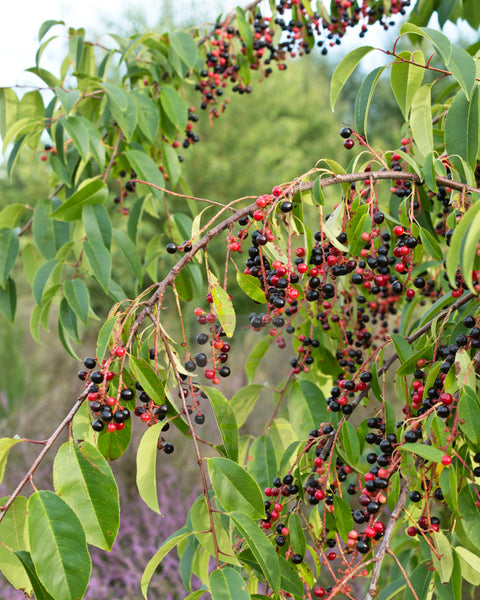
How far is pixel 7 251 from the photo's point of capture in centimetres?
129

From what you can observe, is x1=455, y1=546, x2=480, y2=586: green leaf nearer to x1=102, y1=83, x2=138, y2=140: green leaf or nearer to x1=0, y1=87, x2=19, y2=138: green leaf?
x1=102, y1=83, x2=138, y2=140: green leaf

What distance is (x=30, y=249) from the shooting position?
1.44m

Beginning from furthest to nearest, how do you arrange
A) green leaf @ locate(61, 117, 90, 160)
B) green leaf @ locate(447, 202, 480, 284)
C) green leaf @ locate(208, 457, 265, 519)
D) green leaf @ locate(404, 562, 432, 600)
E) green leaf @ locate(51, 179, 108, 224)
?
green leaf @ locate(61, 117, 90, 160)
green leaf @ locate(51, 179, 108, 224)
green leaf @ locate(404, 562, 432, 600)
green leaf @ locate(208, 457, 265, 519)
green leaf @ locate(447, 202, 480, 284)

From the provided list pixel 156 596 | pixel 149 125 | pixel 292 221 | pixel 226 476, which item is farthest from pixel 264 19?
pixel 156 596

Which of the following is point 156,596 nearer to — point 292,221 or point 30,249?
point 30,249

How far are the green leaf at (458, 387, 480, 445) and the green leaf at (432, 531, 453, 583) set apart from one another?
0.45 ft

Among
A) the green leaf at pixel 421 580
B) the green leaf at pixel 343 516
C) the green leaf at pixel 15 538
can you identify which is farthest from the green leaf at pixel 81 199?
the green leaf at pixel 421 580

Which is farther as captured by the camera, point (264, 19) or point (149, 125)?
point (264, 19)

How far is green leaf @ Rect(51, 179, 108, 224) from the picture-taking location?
950 millimetres

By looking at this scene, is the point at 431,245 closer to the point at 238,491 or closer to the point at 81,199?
the point at 238,491

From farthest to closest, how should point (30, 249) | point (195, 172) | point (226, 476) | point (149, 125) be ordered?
1. point (195, 172)
2. point (30, 249)
3. point (149, 125)
4. point (226, 476)

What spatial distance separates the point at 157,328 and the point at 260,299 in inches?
4.9

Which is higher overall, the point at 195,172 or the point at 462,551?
the point at 195,172

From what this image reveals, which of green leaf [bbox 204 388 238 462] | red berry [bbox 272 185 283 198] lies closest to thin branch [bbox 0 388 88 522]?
green leaf [bbox 204 388 238 462]
